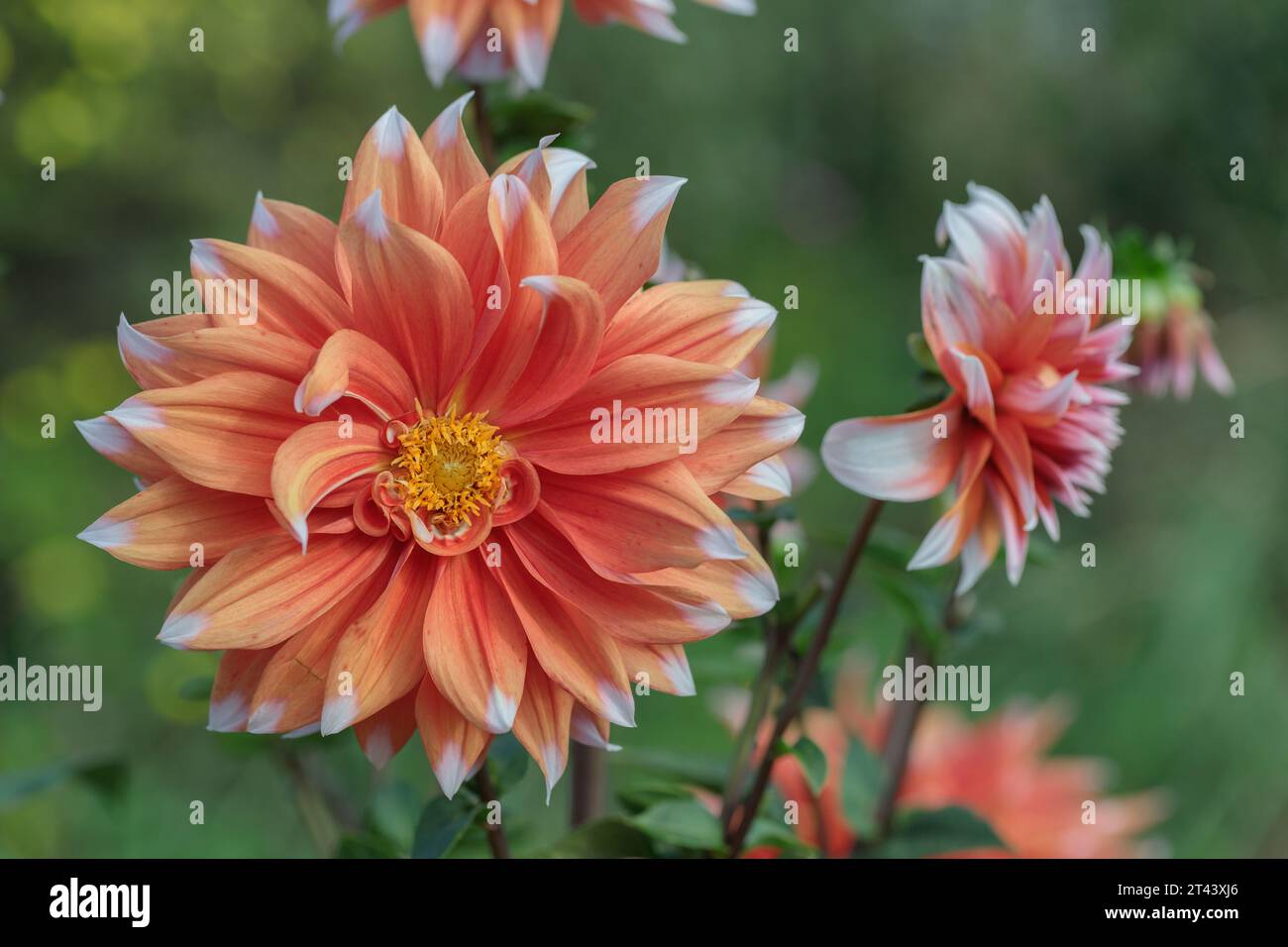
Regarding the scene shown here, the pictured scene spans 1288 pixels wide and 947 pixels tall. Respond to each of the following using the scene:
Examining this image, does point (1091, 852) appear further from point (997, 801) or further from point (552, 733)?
point (552, 733)

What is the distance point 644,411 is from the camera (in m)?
0.53

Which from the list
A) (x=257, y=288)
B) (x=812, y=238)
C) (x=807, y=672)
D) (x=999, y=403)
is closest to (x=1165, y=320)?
(x=999, y=403)

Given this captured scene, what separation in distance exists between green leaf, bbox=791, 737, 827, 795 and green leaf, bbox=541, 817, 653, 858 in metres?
0.09

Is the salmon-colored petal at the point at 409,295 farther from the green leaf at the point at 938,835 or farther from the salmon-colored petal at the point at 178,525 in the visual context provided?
the green leaf at the point at 938,835

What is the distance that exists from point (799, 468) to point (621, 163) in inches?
59.2

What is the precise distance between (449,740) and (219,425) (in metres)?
0.17

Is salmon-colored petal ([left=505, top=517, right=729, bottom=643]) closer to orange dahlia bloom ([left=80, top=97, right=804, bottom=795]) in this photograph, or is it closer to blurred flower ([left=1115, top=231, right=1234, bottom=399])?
orange dahlia bloom ([left=80, top=97, right=804, bottom=795])

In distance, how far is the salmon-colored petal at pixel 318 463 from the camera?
494 millimetres

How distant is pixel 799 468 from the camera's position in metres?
0.85

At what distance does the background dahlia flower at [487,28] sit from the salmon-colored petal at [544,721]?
0.33m

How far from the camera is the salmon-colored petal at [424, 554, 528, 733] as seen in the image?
51 cm

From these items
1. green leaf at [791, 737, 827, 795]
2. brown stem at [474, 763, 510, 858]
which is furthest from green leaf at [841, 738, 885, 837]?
brown stem at [474, 763, 510, 858]

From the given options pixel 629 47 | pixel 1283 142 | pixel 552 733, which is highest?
pixel 629 47
